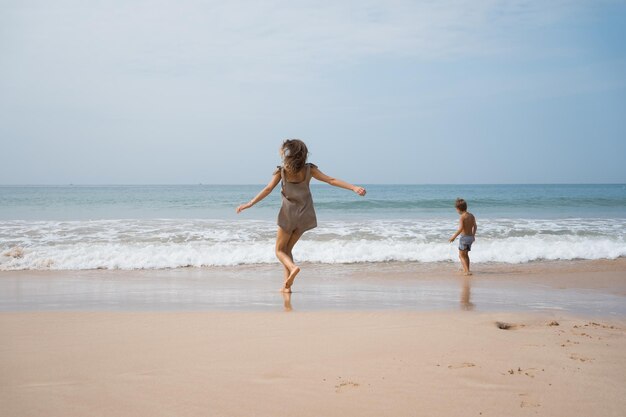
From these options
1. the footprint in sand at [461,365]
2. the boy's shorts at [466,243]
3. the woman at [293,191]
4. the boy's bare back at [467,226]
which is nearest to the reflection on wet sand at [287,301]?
the woman at [293,191]

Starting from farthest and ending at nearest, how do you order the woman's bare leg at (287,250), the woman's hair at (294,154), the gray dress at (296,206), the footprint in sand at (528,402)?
the woman's bare leg at (287,250), the gray dress at (296,206), the woman's hair at (294,154), the footprint in sand at (528,402)

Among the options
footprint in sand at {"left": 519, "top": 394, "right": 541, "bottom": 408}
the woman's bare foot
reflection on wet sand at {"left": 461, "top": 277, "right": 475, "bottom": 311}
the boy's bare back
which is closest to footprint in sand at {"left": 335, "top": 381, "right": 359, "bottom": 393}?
footprint in sand at {"left": 519, "top": 394, "right": 541, "bottom": 408}

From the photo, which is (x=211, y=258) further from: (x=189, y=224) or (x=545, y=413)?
(x=545, y=413)

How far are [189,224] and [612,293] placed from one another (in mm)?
13130

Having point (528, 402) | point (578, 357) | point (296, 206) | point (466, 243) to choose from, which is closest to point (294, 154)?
point (296, 206)

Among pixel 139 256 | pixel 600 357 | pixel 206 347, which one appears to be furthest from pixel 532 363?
pixel 139 256

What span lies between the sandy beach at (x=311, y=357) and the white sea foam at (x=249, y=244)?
3.65 metres

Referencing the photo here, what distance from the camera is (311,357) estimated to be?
12.0 feet

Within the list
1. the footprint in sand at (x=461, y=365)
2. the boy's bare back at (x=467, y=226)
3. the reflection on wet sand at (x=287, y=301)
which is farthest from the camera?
the boy's bare back at (x=467, y=226)

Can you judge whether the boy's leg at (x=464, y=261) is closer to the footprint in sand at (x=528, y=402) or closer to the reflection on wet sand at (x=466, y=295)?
the reflection on wet sand at (x=466, y=295)

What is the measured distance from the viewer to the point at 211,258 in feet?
34.0

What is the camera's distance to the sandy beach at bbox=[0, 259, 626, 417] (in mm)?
2816

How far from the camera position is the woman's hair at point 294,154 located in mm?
6074

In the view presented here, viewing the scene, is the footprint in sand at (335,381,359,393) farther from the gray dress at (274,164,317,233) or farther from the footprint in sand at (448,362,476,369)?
the gray dress at (274,164,317,233)
